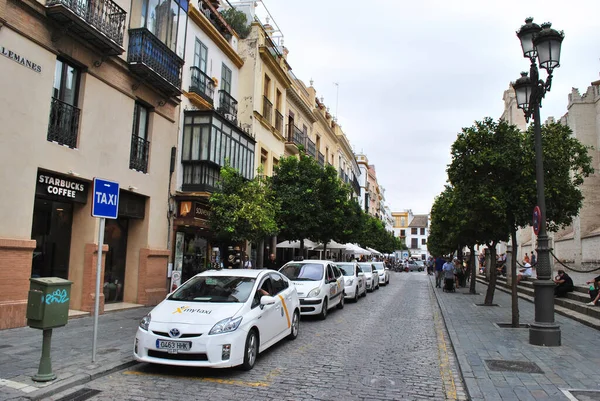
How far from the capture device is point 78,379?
20.4 ft

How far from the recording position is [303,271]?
→ 14289 millimetres

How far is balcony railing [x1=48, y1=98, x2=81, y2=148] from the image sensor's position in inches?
436

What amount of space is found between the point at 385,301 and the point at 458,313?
4885 mm


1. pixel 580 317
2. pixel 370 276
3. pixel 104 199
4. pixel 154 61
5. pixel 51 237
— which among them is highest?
pixel 154 61

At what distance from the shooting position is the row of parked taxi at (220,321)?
6641mm

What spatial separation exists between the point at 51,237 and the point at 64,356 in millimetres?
5360

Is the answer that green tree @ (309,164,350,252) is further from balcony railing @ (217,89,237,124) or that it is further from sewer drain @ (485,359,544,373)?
sewer drain @ (485,359,544,373)

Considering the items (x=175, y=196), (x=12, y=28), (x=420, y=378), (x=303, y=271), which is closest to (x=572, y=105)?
(x=303, y=271)

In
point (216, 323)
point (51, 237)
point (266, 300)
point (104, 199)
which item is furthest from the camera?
point (51, 237)

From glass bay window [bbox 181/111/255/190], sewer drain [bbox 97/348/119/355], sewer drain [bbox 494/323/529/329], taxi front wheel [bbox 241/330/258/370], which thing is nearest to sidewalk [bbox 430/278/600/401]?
sewer drain [bbox 494/323/529/329]

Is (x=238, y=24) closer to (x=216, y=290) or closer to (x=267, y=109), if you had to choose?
(x=267, y=109)

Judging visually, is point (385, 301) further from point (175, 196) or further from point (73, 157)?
point (73, 157)

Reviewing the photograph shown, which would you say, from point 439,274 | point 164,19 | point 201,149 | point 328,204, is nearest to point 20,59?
point 164,19

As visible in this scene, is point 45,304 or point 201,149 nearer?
point 45,304
